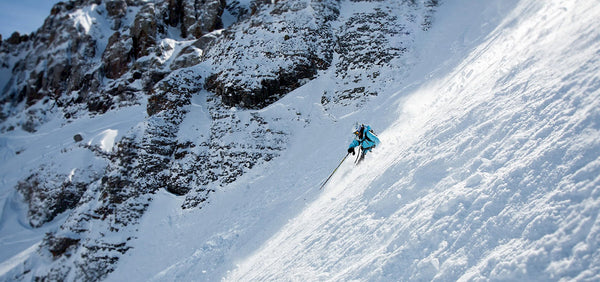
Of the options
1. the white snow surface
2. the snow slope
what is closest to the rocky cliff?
the white snow surface

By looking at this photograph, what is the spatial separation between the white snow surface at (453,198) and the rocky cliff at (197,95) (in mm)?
2872

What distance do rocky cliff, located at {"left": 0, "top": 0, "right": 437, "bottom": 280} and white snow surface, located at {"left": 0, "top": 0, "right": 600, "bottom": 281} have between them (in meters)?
2.87

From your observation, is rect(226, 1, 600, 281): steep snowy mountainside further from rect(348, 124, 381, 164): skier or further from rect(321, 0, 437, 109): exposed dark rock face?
rect(321, 0, 437, 109): exposed dark rock face

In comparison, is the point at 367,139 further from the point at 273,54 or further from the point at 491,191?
the point at 273,54

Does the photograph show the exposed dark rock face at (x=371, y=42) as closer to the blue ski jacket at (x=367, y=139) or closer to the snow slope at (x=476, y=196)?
the snow slope at (x=476, y=196)

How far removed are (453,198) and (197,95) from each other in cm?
2158

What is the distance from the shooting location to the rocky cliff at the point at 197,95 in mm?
17828

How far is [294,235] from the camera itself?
948 cm

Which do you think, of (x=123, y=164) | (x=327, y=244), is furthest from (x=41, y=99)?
(x=327, y=244)

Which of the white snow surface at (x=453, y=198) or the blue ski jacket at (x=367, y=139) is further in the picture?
the blue ski jacket at (x=367, y=139)

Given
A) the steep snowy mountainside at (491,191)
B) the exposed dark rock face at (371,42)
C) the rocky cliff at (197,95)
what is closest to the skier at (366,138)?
the steep snowy mountainside at (491,191)

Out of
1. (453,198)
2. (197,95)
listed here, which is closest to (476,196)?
(453,198)

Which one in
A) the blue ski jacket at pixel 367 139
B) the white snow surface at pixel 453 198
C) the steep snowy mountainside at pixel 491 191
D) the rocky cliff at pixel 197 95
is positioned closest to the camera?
the steep snowy mountainside at pixel 491 191

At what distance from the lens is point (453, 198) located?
17.2 ft
